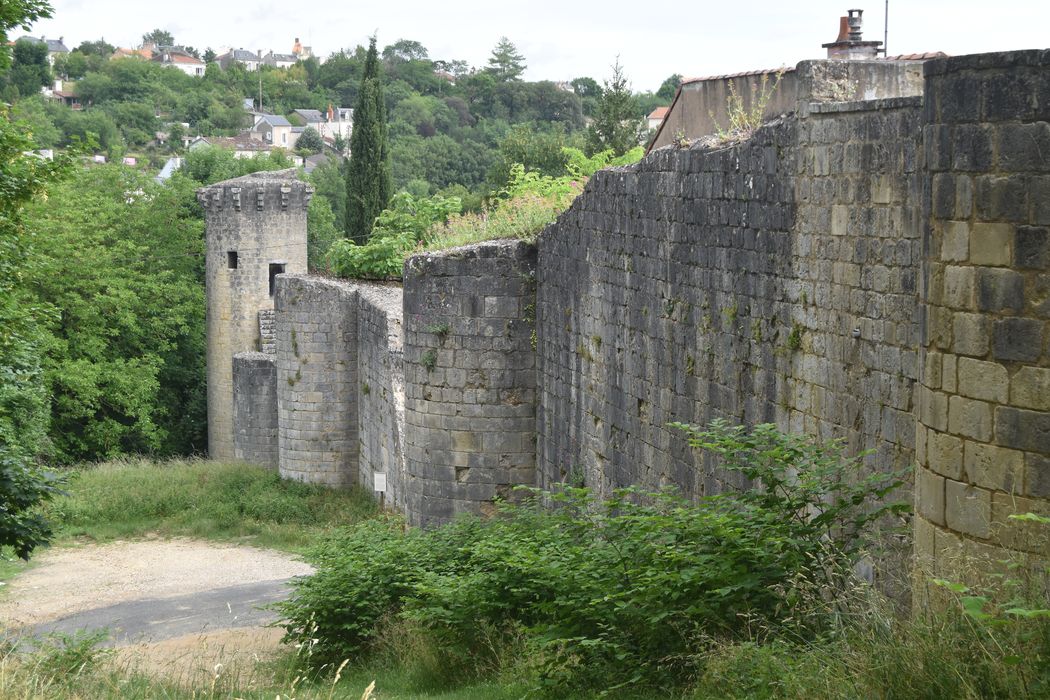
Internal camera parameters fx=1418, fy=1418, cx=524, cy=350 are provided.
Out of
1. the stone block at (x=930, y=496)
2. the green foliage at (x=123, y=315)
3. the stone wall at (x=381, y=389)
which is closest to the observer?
the stone block at (x=930, y=496)

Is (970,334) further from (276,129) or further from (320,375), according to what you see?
(276,129)

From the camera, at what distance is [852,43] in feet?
35.8

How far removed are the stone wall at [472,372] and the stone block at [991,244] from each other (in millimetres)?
8554

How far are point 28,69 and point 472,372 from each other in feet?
309

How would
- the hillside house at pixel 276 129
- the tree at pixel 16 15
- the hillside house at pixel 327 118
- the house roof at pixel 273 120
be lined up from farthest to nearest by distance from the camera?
the hillside house at pixel 327 118 < the house roof at pixel 273 120 < the hillside house at pixel 276 129 < the tree at pixel 16 15

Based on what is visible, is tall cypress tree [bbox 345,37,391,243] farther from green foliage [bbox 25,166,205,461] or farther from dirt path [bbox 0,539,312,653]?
dirt path [bbox 0,539,312,653]

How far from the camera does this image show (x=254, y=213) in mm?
34625

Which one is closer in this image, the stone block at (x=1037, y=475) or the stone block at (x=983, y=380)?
the stone block at (x=1037, y=475)

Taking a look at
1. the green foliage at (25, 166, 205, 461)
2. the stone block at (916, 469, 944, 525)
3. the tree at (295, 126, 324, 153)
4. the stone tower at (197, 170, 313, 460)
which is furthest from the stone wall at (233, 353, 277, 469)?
the tree at (295, 126, 324, 153)

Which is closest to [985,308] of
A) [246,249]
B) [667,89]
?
[246,249]

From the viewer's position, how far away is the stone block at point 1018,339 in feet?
16.2

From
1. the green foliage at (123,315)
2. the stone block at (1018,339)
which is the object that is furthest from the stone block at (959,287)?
the green foliage at (123,315)

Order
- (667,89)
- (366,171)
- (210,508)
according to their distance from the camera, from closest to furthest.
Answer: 1. (210,508)
2. (366,171)
3. (667,89)

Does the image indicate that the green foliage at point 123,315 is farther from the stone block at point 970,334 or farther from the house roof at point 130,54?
the house roof at point 130,54
